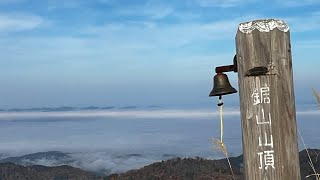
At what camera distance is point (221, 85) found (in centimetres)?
470

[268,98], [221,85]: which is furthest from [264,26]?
[221,85]

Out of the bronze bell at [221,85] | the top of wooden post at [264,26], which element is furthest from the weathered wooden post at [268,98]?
the bronze bell at [221,85]

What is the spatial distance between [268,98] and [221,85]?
24.8 inches

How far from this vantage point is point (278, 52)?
4133 millimetres

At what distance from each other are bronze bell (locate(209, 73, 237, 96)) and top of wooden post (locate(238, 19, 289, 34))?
1.98 feet

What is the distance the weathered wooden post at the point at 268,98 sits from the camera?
4145 millimetres

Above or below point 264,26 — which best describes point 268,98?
below

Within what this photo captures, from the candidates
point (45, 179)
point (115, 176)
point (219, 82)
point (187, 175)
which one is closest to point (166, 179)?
point (187, 175)

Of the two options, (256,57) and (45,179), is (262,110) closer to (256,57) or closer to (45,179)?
(256,57)

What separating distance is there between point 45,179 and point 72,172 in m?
5.06

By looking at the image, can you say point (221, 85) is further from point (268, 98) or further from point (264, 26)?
point (264, 26)

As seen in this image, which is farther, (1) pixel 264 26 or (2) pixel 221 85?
(2) pixel 221 85

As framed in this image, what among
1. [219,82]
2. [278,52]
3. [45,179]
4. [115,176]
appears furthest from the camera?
[45,179]

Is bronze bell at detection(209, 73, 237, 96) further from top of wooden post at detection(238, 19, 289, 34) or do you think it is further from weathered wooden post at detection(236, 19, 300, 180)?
top of wooden post at detection(238, 19, 289, 34)
